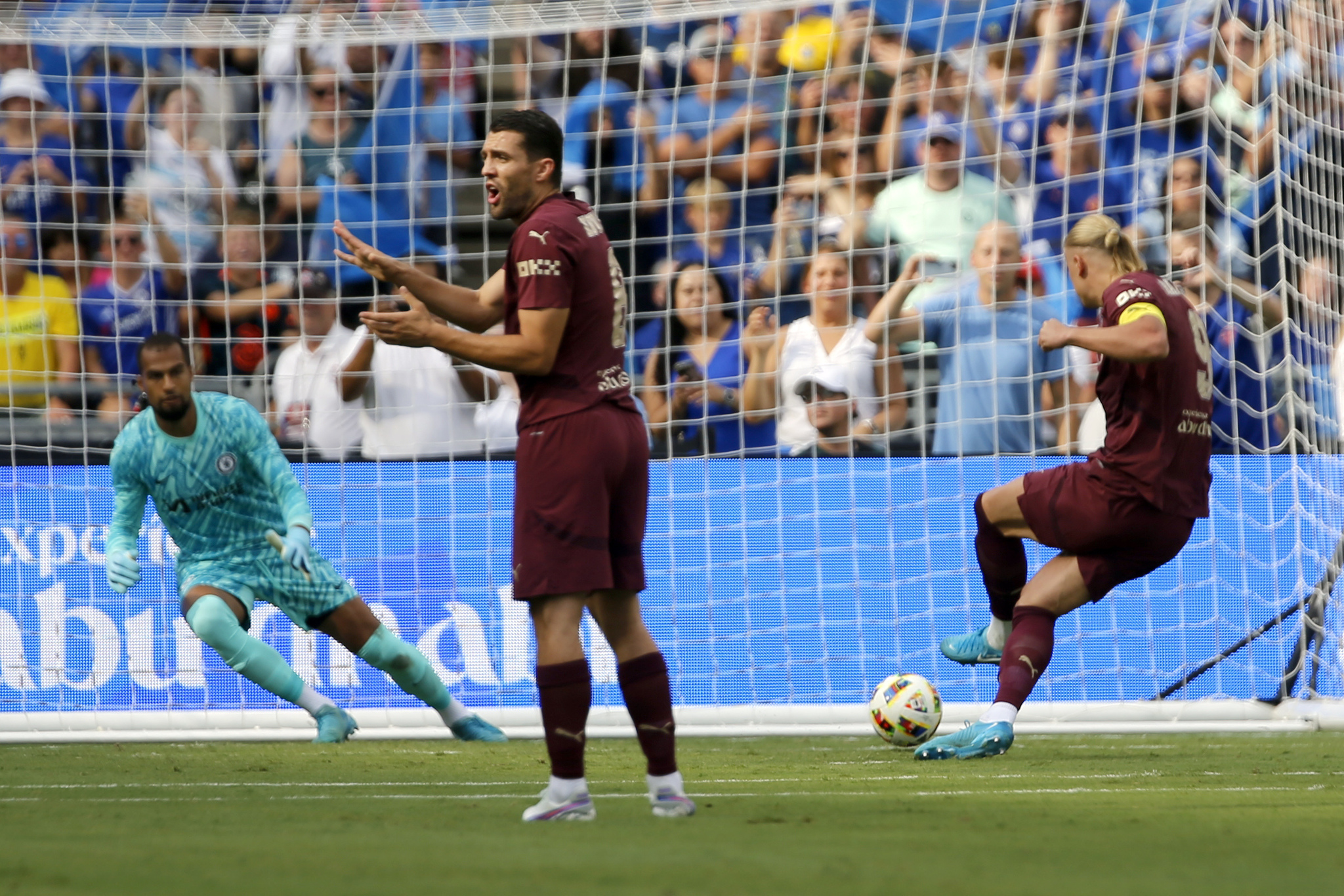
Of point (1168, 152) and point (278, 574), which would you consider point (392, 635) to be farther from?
point (1168, 152)

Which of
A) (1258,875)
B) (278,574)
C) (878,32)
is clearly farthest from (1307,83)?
(1258,875)

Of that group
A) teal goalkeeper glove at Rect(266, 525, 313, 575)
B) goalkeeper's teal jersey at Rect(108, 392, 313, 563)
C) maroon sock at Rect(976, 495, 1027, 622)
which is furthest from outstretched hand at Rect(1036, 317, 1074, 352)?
goalkeeper's teal jersey at Rect(108, 392, 313, 563)

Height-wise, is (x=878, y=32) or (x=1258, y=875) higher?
(x=878, y=32)

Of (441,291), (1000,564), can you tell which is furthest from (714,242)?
(441,291)

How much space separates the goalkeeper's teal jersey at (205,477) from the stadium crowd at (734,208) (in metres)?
1.88

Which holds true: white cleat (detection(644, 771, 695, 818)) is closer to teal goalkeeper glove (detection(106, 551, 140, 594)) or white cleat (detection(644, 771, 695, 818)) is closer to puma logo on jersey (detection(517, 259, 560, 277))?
puma logo on jersey (detection(517, 259, 560, 277))

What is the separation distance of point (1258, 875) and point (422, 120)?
22.3 feet

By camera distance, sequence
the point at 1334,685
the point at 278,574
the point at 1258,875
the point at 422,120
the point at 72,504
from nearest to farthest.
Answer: the point at 1258,875 → the point at 278,574 → the point at 1334,685 → the point at 72,504 → the point at 422,120

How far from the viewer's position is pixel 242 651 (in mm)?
6230

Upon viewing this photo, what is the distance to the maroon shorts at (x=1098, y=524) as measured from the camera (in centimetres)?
526

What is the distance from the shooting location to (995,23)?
8.35 m

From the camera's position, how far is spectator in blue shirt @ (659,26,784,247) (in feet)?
27.2

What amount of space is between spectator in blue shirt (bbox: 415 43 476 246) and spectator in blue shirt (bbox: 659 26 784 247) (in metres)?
1.12

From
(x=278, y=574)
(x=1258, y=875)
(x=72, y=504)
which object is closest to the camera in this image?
(x=1258, y=875)
